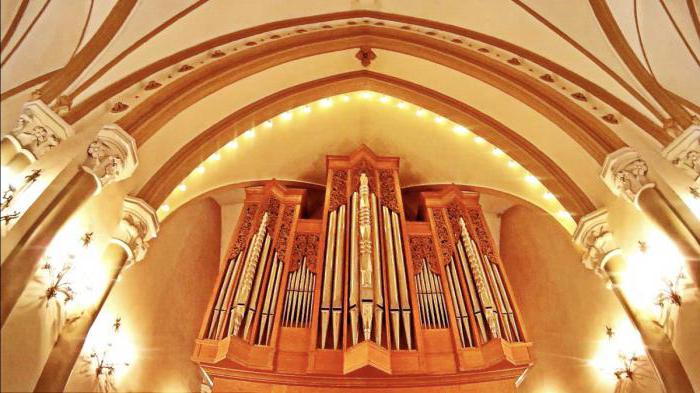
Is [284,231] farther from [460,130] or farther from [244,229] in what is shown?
[460,130]

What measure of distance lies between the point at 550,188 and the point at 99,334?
4.34 m

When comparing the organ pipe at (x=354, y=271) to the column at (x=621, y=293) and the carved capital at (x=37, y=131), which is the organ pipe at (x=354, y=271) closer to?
the column at (x=621, y=293)

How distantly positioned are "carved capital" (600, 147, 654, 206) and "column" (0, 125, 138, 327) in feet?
12.5

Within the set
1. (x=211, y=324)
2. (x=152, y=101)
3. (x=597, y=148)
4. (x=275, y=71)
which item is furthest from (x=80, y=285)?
(x=597, y=148)

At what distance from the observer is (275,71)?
17.1 feet

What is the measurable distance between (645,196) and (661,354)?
113 centimetres

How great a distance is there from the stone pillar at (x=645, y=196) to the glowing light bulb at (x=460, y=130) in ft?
6.71

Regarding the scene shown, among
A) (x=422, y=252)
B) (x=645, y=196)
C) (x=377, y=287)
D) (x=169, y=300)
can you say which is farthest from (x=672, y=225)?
(x=169, y=300)

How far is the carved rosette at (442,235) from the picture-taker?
530 cm

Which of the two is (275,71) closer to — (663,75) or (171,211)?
(171,211)

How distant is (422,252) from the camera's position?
5.34m

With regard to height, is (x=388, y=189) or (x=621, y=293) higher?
(x=388, y=189)

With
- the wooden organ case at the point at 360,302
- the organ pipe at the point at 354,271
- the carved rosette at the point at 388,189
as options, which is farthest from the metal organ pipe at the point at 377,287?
the carved rosette at the point at 388,189

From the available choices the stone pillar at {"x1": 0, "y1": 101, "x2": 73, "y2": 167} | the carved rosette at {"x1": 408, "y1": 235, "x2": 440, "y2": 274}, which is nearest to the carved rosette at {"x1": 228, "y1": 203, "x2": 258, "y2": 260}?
the carved rosette at {"x1": 408, "y1": 235, "x2": 440, "y2": 274}
